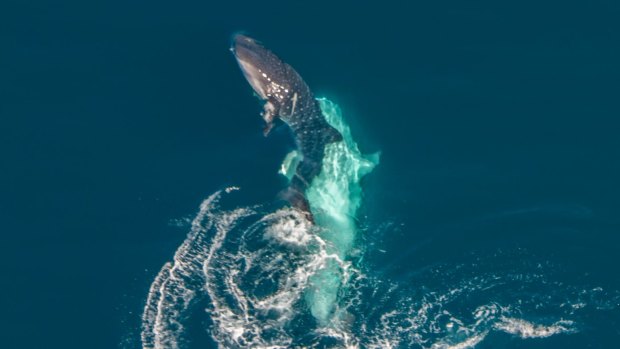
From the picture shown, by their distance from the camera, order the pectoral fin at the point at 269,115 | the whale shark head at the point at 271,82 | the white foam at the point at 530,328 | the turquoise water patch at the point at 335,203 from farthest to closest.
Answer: the whale shark head at the point at 271,82 < the pectoral fin at the point at 269,115 < the turquoise water patch at the point at 335,203 < the white foam at the point at 530,328

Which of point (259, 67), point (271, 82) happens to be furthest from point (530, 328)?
point (259, 67)

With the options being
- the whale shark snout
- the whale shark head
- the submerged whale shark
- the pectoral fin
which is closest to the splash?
the submerged whale shark

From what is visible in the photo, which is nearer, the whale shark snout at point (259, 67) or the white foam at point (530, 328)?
the white foam at point (530, 328)

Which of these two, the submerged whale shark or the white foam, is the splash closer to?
the white foam

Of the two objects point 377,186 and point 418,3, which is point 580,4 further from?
point 377,186

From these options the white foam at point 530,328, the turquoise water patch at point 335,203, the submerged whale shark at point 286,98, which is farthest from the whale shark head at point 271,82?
the white foam at point 530,328

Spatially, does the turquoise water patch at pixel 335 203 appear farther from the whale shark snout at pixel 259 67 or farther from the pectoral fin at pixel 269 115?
the whale shark snout at pixel 259 67

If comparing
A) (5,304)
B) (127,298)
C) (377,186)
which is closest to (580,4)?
(377,186)
